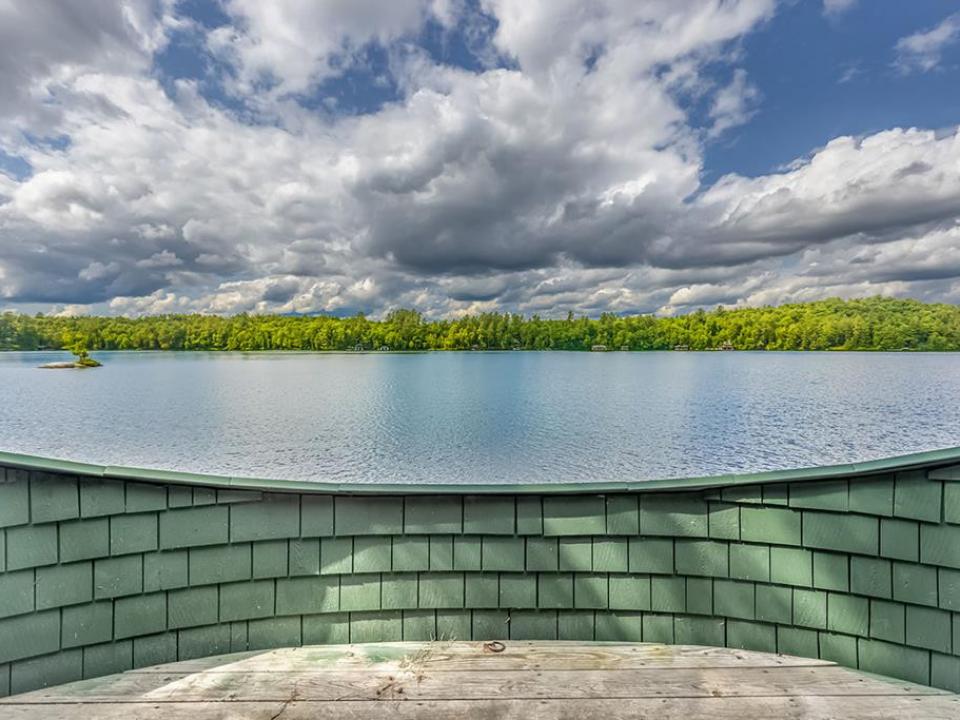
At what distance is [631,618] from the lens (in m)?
1.76

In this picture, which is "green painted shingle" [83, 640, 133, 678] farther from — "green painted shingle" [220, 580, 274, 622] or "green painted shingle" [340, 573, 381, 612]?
"green painted shingle" [340, 573, 381, 612]

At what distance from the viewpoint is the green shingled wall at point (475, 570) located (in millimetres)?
1537

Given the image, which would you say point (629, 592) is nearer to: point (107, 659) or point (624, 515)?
point (624, 515)

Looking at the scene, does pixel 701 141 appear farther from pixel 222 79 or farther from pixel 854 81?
pixel 222 79

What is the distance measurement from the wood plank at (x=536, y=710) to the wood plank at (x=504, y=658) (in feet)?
0.55

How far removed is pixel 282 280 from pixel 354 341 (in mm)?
22590

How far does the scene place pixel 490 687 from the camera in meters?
1.50

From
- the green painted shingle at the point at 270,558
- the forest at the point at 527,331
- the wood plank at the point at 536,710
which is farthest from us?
the forest at the point at 527,331

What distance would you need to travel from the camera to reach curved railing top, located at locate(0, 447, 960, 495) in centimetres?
150

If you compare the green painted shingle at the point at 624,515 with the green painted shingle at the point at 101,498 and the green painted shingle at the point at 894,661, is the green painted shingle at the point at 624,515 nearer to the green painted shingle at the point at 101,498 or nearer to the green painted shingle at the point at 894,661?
the green painted shingle at the point at 894,661

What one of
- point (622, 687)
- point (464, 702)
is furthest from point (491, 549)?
point (622, 687)

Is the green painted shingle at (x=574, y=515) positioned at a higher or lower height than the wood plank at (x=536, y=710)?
higher

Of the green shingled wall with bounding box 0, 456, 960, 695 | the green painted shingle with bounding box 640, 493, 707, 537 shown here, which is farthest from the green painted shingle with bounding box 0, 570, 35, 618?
the green painted shingle with bounding box 640, 493, 707, 537

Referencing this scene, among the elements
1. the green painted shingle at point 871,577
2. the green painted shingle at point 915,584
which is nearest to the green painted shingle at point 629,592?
the green painted shingle at point 871,577
